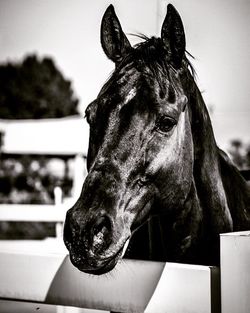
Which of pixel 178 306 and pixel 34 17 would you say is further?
pixel 34 17

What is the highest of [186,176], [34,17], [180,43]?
[34,17]

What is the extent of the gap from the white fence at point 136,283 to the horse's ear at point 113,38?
0.49m

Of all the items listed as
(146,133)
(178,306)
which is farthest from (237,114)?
(178,306)

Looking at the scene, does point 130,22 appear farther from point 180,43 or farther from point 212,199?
point 212,199

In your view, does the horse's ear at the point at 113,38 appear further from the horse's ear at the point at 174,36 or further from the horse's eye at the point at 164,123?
the horse's eye at the point at 164,123

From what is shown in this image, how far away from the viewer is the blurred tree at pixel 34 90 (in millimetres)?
1557

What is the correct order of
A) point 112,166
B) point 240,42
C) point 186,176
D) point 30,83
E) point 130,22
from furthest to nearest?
point 30,83 → point 130,22 → point 240,42 → point 186,176 → point 112,166

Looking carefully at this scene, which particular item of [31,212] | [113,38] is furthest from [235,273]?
[31,212]

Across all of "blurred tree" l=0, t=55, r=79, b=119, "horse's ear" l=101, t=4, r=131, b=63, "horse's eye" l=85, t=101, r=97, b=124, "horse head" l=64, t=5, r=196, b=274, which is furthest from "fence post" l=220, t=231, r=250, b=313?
"blurred tree" l=0, t=55, r=79, b=119

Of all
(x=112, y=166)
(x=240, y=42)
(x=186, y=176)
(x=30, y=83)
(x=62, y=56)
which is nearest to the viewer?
(x=112, y=166)

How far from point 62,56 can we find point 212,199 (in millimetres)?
737

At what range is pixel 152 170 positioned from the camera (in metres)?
0.85

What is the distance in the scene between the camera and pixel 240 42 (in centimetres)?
112

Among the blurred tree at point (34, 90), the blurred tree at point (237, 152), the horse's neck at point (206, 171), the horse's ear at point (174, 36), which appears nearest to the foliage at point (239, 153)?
the blurred tree at point (237, 152)
